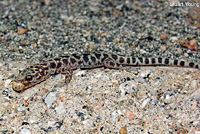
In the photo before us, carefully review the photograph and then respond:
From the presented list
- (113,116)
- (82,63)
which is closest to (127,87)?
(113,116)

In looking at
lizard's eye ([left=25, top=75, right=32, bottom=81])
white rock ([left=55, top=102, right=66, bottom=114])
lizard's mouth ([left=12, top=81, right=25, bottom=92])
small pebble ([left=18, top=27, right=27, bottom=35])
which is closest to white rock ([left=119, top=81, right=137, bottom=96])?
white rock ([left=55, top=102, right=66, bottom=114])

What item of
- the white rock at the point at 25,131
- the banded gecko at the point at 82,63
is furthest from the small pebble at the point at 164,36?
the white rock at the point at 25,131

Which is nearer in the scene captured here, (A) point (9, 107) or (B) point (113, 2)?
(A) point (9, 107)

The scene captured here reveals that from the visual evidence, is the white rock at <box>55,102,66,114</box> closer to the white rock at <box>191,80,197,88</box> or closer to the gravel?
the gravel

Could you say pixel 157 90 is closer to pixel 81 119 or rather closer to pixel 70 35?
pixel 81 119

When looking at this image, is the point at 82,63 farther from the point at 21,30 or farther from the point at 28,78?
the point at 21,30

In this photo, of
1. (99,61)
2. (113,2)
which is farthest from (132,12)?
(99,61)

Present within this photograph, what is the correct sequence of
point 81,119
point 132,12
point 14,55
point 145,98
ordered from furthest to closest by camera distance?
point 132,12, point 14,55, point 145,98, point 81,119
